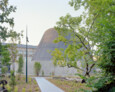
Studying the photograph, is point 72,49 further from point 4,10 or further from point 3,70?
point 3,70

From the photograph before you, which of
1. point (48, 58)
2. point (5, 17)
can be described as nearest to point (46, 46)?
point (48, 58)

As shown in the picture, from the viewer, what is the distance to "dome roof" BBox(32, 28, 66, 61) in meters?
23.8

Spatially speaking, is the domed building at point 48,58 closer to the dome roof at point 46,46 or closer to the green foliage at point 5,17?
the dome roof at point 46,46

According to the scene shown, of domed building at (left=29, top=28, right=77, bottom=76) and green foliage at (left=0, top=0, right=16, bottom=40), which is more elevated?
green foliage at (left=0, top=0, right=16, bottom=40)

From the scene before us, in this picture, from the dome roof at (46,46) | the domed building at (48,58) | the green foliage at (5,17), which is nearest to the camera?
the green foliage at (5,17)

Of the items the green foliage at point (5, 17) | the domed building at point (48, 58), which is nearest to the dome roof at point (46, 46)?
the domed building at point (48, 58)

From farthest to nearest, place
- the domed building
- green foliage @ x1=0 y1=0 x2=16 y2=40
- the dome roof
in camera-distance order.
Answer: the dome roof → the domed building → green foliage @ x1=0 y1=0 x2=16 y2=40

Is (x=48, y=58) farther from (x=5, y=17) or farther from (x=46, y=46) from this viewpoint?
(x=5, y=17)

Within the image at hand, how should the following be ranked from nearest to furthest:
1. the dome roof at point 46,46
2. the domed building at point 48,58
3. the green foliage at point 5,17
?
the green foliage at point 5,17
the domed building at point 48,58
the dome roof at point 46,46

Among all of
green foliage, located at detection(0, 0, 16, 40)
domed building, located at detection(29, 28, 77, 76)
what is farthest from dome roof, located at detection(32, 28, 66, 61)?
green foliage, located at detection(0, 0, 16, 40)

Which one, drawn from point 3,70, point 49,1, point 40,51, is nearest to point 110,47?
point 49,1

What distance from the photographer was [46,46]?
25.1 meters

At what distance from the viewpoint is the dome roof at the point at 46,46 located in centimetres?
2385

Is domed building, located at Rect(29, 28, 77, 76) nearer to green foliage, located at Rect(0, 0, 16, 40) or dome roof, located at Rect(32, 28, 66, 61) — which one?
dome roof, located at Rect(32, 28, 66, 61)
